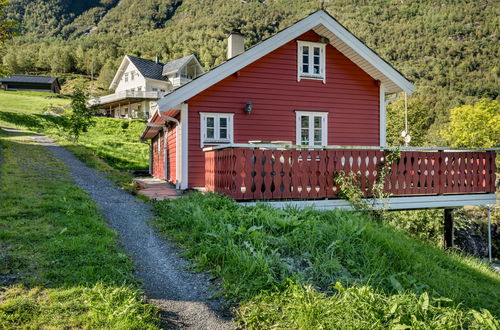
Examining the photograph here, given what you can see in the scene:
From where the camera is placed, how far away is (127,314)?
123 inches

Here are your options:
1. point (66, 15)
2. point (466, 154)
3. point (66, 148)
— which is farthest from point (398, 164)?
point (66, 15)

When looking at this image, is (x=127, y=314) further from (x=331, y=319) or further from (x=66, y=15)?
(x=66, y=15)

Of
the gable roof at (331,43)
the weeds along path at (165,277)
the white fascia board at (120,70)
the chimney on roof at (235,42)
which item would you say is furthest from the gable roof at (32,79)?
the weeds along path at (165,277)

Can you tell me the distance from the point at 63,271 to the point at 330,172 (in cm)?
545

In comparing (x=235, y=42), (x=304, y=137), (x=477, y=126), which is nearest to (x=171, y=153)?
(x=235, y=42)

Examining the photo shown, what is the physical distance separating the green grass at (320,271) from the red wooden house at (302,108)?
2.40 metres

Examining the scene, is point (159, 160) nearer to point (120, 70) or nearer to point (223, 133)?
point (223, 133)

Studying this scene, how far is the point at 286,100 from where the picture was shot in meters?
11.7

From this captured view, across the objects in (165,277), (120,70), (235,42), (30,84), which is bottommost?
(165,277)

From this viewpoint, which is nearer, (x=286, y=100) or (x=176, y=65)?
(x=286, y=100)

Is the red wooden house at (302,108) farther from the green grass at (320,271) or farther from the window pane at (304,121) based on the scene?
the green grass at (320,271)


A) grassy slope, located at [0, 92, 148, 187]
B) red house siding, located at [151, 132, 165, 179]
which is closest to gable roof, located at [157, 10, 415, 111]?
grassy slope, located at [0, 92, 148, 187]

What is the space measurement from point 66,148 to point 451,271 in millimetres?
18886

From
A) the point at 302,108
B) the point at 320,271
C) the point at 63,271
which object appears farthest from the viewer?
the point at 302,108
